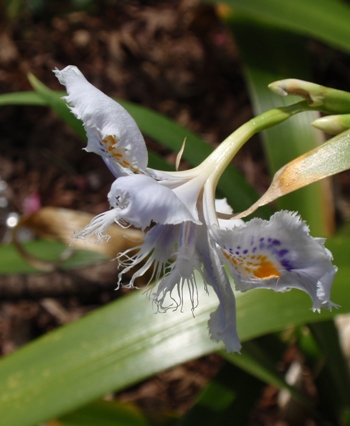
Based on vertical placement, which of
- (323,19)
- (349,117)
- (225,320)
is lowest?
(225,320)

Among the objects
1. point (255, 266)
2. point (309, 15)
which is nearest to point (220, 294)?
point (255, 266)

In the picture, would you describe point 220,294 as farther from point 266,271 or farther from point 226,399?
point 226,399

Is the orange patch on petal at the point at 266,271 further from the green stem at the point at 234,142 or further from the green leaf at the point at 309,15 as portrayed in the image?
the green leaf at the point at 309,15

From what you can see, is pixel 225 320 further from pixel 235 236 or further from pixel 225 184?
pixel 225 184

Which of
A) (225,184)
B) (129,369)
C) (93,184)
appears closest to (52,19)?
(93,184)

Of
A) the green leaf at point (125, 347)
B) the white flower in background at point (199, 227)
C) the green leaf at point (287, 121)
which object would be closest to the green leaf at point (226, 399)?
the green leaf at point (125, 347)

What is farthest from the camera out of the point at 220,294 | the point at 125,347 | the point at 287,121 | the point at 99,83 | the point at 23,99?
the point at 99,83
